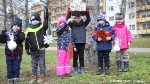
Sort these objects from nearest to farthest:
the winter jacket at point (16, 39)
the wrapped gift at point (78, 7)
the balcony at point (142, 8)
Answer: the winter jacket at point (16, 39)
the wrapped gift at point (78, 7)
the balcony at point (142, 8)

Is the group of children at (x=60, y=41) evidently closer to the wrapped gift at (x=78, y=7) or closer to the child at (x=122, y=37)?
the child at (x=122, y=37)

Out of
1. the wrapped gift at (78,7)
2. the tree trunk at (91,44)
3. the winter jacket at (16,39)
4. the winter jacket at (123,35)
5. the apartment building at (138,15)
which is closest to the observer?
the winter jacket at (16,39)

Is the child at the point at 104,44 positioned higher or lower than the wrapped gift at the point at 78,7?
lower

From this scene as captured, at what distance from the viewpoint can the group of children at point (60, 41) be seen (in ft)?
21.5

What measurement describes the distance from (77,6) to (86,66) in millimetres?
2230

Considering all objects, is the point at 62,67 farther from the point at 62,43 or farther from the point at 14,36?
the point at 14,36

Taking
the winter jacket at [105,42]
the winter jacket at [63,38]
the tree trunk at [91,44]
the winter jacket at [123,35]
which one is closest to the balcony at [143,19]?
the tree trunk at [91,44]

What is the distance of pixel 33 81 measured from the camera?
6781 mm

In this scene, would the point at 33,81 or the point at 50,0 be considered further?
the point at 50,0

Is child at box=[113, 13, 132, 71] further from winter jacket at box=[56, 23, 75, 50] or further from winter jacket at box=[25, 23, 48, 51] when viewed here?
winter jacket at box=[25, 23, 48, 51]

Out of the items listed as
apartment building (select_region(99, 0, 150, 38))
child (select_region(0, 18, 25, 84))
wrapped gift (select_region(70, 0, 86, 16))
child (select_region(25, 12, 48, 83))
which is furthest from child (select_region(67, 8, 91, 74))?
apartment building (select_region(99, 0, 150, 38))

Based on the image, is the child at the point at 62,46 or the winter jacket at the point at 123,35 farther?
the winter jacket at the point at 123,35

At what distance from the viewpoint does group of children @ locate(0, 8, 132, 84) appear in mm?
6555

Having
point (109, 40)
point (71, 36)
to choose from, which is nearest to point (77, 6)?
point (71, 36)
